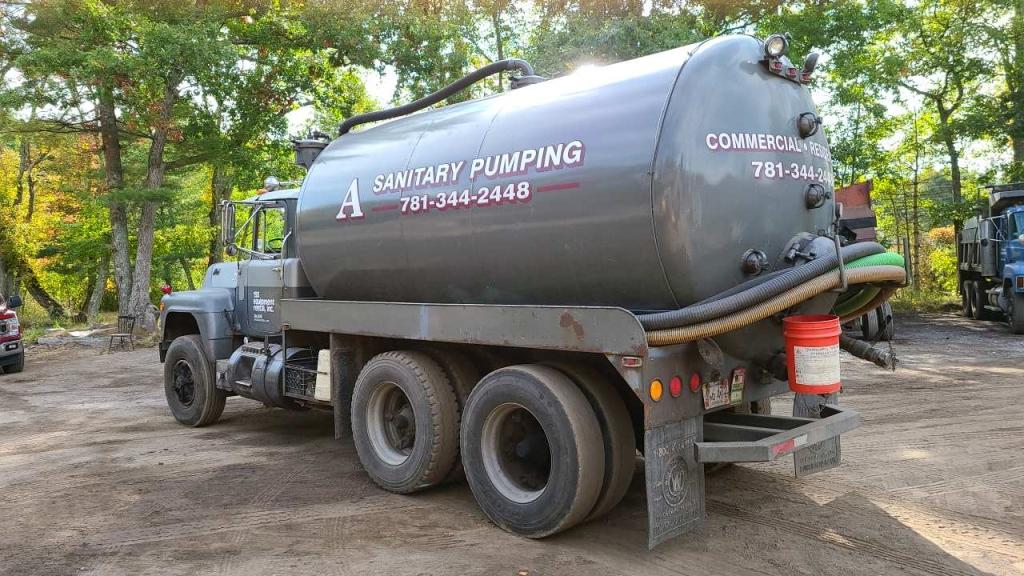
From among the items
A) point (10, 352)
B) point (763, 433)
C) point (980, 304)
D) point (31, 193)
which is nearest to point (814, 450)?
point (763, 433)

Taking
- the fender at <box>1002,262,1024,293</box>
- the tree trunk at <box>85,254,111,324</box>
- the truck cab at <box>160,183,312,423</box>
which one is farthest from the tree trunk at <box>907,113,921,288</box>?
the tree trunk at <box>85,254,111,324</box>

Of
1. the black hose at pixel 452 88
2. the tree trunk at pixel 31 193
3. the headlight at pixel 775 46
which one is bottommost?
the headlight at pixel 775 46

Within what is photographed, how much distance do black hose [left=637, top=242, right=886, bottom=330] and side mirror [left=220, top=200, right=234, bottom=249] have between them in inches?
208

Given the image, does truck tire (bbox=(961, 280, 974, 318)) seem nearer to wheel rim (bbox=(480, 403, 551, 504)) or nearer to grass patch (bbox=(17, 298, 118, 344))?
wheel rim (bbox=(480, 403, 551, 504))

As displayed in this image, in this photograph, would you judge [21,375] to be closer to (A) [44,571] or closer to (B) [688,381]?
(A) [44,571]

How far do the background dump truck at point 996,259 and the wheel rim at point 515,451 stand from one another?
44.1 feet

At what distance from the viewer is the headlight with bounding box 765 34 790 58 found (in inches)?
190

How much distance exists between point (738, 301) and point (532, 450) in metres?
1.73

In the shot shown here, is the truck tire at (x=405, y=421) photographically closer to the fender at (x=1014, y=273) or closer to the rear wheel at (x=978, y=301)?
the fender at (x=1014, y=273)

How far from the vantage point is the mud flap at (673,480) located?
13.7 ft

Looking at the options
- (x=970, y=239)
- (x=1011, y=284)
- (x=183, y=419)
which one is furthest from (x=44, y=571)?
(x=970, y=239)

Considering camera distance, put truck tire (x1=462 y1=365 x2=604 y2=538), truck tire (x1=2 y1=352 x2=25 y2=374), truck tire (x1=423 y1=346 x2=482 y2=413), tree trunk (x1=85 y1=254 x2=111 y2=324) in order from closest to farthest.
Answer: truck tire (x1=462 y1=365 x2=604 y2=538) < truck tire (x1=423 y1=346 x2=482 y2=413) < truck tire (x1=2 y1=352 x2=25 y2=374) < tree trunk (x1=85 y1=254 x2=111 y2=324)

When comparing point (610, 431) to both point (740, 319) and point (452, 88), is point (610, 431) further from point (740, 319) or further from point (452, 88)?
point (452, 88)

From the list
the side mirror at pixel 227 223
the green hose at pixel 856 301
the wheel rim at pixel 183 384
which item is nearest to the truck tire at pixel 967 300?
the green hose at pixel 856 301
